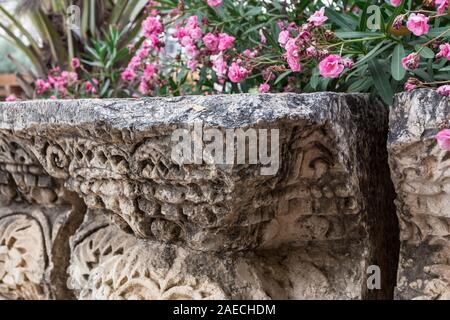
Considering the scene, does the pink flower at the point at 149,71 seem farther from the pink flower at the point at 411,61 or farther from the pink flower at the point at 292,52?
the pink flower at the point at 411,61

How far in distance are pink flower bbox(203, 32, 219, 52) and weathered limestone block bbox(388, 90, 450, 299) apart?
0.60 meters

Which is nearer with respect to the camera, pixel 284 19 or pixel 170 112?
pixel 170 112

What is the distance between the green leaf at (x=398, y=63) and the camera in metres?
1.04

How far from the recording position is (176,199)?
40.1 inches

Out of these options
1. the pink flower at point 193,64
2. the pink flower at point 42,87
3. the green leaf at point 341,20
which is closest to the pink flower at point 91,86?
the pink flower at point 42,87

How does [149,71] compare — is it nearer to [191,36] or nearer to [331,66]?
[191,36]

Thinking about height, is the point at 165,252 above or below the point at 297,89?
below

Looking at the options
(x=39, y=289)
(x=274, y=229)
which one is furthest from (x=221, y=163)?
(x=39, y=289)

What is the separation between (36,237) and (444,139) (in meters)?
1.04

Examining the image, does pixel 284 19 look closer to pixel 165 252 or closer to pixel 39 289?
pixel 165 252

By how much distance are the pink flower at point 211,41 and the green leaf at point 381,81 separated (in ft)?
1.53

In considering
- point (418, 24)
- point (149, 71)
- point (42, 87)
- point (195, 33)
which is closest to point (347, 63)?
point (418, 24)

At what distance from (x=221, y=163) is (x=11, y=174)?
2.55ft
